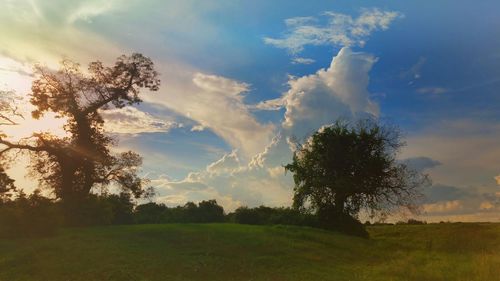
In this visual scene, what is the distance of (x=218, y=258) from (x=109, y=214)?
24.3 metres

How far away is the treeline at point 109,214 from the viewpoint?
128 ft

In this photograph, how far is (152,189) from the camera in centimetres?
5544

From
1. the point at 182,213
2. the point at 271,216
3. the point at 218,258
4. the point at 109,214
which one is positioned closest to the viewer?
the point at 218,258

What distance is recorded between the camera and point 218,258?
2825cm

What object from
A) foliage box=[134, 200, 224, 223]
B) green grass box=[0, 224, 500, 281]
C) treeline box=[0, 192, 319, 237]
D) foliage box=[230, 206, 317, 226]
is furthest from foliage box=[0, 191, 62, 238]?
foliage box=[230, 206, 317, 226]

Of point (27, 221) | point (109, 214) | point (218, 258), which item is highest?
point (109, 214)

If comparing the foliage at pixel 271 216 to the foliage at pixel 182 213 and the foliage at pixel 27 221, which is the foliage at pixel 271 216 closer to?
the foliage at pixel 182 213

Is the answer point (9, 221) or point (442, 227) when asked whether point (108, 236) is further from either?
point (442, 227)

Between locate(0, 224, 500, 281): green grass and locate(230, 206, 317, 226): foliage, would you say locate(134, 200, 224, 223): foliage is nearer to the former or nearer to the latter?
locate(230, 206, 317, 226): foliage

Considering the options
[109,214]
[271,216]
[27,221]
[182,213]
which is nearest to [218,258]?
[27,221]

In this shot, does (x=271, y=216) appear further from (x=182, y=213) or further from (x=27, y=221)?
(x=27, y=221)

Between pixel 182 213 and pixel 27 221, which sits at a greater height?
pixel 182 213

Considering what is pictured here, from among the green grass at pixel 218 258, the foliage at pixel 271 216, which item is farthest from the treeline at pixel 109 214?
the green grass at pixel 218 258

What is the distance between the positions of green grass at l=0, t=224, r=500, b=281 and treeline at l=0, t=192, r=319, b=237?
281cm
